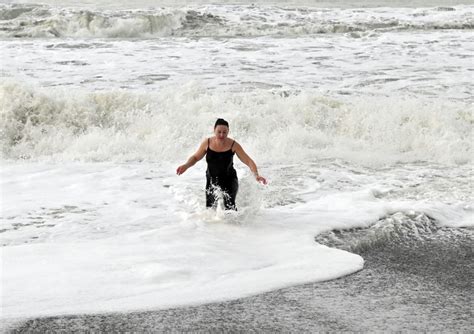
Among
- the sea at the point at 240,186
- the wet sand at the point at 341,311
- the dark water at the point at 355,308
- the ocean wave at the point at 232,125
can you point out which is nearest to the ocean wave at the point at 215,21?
the sea at the point at 240,186

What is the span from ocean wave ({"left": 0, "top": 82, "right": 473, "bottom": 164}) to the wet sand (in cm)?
425

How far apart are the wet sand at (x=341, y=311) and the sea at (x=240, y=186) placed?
0.02 metres

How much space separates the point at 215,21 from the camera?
2794 cm

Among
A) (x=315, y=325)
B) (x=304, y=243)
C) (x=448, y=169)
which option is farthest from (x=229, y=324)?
(x=448, y=169)

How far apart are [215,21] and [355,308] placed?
24740mm

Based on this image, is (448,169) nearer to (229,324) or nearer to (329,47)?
(229,324)

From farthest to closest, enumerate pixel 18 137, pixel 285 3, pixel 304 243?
pixel 285 3
pixel 18 137
pixel 304 243

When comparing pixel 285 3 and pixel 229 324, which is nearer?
pixel 229 324

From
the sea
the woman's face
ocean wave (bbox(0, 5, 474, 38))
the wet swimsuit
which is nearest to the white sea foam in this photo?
the sea

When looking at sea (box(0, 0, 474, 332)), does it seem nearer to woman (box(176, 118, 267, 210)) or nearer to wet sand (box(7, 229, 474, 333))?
wet sand (box(7, 229, 474, 333))

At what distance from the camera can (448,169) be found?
855cm

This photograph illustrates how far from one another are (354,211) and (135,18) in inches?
832

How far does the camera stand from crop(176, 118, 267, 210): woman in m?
6.14

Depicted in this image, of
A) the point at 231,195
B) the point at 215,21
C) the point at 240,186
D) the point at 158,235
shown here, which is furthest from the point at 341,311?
the point at 215,21
